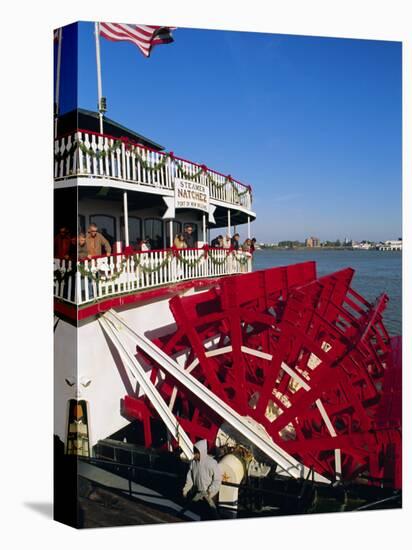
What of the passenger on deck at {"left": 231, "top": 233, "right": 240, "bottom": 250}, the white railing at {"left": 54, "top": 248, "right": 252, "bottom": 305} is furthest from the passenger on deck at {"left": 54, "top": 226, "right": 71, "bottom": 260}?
the passenger on deck at {"left": 231, "top": 233, "right": 240, "bottom": 250}

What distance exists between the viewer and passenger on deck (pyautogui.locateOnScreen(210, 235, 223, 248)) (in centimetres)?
Result: 813

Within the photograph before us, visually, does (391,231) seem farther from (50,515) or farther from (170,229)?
(50,515)

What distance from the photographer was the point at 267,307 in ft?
28.7

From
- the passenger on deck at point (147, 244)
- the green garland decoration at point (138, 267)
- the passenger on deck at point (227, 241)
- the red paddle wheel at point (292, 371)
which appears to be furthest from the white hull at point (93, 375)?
the passenger on deck at point (227, 241)

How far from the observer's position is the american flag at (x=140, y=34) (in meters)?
6.99

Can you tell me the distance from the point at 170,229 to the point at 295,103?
1810mm

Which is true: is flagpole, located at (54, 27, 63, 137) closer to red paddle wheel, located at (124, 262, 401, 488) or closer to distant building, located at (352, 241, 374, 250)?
red paddle wheel, located at (124, 262, 401, 488)

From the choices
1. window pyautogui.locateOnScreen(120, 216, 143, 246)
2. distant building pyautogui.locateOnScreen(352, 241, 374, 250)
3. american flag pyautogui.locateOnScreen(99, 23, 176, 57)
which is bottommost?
distant building pyautogui.locateOnScreen(352, 241, 374, 250)

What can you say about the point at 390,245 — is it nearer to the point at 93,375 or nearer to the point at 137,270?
the point at 137,270

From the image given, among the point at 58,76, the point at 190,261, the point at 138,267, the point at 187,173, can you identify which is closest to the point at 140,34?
the point at 58,76

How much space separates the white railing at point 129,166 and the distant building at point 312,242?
80 cm

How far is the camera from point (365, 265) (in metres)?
8.36

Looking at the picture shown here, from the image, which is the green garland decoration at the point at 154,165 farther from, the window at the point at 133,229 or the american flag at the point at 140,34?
the american flag at the point at 140,34

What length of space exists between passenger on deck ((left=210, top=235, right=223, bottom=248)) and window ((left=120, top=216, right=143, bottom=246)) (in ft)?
2.89
